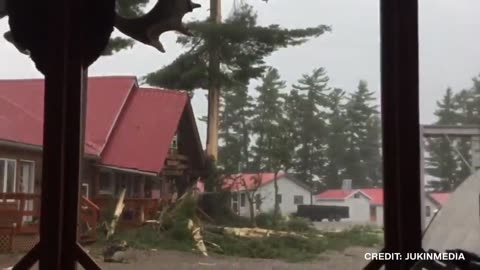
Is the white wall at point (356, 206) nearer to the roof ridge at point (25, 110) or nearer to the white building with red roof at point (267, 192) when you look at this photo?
the white building with red roof at point (267, 192)

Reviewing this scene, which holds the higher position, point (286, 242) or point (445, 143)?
point (445, 143)

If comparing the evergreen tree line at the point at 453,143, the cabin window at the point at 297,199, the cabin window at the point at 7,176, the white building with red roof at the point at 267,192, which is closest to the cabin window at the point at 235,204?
the white building with red roof at the point at 267,192

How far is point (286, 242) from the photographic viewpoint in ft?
8.75

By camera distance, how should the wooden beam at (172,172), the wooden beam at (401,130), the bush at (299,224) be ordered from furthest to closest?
the wooden beam at (172,172), the bush at (299,224), the wooden beam at (401,130)

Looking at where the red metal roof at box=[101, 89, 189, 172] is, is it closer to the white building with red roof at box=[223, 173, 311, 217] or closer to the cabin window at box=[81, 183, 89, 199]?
the cabin window at box=[81, 183, 89, 199]

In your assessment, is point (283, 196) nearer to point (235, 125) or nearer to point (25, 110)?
point (235, 125)

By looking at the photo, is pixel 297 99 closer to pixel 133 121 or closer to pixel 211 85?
pixel 211 85

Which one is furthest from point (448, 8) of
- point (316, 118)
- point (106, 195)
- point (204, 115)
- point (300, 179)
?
point (106, 195)

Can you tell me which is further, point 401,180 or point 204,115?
point 204,115

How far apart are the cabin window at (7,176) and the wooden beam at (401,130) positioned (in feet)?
4.97

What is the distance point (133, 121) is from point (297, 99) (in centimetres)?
71

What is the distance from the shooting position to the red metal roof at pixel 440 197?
2.47 m

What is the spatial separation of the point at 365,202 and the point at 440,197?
282 mm

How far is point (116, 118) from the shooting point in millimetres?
2777
